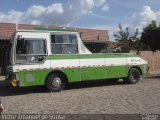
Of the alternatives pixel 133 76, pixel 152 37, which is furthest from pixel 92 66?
pixel 152 37

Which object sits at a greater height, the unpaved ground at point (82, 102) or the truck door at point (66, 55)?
the truck door at point (66, 55)

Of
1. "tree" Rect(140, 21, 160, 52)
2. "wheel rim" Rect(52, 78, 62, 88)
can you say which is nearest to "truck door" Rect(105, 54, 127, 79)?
"wheel rim" Rect(52, 78, 62, 88)

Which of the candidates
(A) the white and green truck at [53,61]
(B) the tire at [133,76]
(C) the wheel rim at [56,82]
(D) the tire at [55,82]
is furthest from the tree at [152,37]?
(C) the wheel rim at [56,82]

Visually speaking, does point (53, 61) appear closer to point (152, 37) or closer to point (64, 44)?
point (64, 44)

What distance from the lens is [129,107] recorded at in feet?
40.8

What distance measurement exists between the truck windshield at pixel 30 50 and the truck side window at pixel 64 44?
1.63ft

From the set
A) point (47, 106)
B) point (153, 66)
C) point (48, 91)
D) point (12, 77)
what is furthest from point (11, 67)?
point (153, 66)

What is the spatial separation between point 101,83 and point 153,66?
12.0m

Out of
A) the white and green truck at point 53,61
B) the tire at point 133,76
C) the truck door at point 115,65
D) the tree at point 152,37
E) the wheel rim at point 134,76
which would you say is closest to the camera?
the white and green truck at point 53,61

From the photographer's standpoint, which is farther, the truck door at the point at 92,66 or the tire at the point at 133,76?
the tire at the point at 133,76

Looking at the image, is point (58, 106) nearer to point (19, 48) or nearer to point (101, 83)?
point (19, 48)

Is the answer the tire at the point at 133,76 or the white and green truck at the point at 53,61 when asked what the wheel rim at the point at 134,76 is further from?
the white and green truck at the point at 53,61

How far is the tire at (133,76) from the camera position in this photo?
20.5 m

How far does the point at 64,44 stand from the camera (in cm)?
1784
